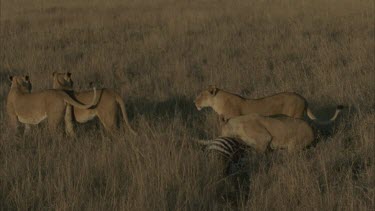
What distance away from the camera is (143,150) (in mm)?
4953

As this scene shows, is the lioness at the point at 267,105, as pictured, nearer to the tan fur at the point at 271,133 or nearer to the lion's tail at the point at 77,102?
the tan fur at the point at 271,133

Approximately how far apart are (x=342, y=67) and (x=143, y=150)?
17.9 ft

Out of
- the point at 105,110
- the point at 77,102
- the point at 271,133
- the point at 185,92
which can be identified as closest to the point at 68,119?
the point at 77,102

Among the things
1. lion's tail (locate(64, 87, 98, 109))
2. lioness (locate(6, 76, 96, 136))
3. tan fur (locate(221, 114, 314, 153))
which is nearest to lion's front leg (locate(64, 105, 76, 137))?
lioness (locate(6, 76, 96, 136))

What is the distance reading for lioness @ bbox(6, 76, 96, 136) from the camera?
5.93 m

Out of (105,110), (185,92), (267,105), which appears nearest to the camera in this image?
(105,110)

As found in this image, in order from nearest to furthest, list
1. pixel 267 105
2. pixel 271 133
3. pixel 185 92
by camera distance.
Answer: pixel 271 133 < pixel 267 105 < pixel 185 92

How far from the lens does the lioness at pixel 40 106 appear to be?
5.93 meters

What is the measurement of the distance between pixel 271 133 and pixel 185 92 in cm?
279

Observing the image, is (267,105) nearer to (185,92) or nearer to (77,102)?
(185,92)

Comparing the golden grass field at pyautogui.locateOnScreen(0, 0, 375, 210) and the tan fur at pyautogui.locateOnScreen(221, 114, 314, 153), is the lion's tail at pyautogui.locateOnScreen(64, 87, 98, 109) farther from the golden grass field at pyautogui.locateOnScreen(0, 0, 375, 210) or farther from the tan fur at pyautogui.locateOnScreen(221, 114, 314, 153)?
the tan fur at pyautogui.locateOnScreen(221, 114, 314, 153)

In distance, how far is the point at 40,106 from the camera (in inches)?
236

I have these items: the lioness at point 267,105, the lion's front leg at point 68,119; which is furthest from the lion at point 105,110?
the lioness at point 267,105

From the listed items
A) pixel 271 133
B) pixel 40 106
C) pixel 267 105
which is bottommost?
pixel 271 133
